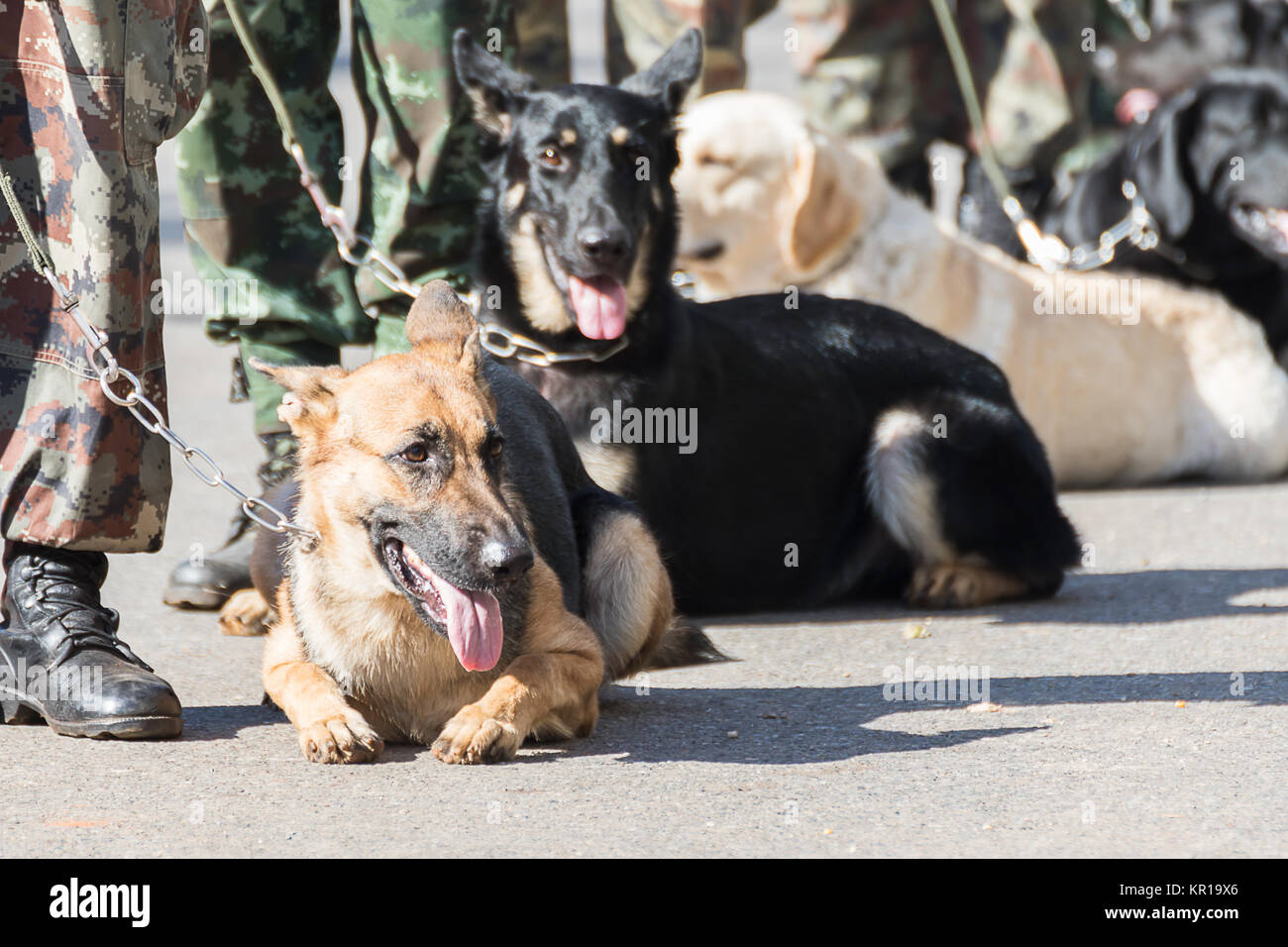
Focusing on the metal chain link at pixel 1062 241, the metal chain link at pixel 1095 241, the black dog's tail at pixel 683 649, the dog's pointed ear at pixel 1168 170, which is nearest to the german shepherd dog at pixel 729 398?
the black dog's tail at pixel 683 649

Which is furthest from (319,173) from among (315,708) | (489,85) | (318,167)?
(315,708)

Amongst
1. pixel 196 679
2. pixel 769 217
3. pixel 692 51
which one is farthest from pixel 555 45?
pixel 196 679

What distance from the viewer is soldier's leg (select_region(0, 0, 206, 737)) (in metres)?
3.72

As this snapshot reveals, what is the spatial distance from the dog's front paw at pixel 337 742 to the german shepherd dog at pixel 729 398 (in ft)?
5.26

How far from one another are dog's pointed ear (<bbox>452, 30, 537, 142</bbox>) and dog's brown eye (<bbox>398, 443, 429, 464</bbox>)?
2.03 metres

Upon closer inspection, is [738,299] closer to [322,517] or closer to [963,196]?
[322,517]

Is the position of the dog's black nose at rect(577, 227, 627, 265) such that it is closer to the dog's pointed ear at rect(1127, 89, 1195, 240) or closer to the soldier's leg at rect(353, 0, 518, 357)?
the soldier's leg at rect(353, 0, 518, 357)

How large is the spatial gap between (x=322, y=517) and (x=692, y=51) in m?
2.33

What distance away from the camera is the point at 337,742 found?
3520mm

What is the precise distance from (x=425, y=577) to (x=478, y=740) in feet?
1.12

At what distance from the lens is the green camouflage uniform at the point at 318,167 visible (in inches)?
209

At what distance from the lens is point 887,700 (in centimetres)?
416

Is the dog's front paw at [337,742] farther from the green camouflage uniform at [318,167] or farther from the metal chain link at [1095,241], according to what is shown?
the metal chain link at [1095,241]

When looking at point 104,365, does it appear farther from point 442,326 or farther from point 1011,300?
point 1011,300
